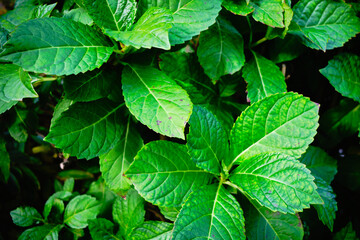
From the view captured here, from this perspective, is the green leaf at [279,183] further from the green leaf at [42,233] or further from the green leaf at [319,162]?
the green leaf at [42,233]

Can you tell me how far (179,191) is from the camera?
840 mm

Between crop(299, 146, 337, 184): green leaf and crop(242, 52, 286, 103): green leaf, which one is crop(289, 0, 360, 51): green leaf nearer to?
crop(242, 52, 286, 103): green leaf

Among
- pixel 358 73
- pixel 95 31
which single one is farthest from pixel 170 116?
pixel 358 73

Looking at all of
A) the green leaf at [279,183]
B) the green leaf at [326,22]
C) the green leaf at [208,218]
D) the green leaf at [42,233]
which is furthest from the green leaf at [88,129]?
the green leaf at [326,22]

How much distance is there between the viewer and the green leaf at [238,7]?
0.94 m

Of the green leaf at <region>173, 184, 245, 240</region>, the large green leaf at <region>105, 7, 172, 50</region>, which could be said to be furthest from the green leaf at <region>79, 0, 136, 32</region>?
the green leaf at <region>173, 184, 245, 240</region>

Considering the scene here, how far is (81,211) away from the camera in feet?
4.37

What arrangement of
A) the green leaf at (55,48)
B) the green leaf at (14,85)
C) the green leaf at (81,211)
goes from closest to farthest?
the green leaf at (55,48)
the green leaf at (14,85)
the green leaf at (81,211)

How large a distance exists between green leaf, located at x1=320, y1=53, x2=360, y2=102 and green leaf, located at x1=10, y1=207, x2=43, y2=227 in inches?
60.2

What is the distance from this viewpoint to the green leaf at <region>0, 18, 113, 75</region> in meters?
0.69

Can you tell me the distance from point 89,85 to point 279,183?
0.69 m

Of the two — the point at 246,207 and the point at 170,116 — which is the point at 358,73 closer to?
the point at 246,207

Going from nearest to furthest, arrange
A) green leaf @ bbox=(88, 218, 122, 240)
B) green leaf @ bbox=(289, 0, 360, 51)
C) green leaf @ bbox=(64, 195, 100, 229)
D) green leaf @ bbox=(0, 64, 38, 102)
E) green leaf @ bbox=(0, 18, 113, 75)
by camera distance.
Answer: green leaf @ bbox=(0, 18, 113, 75)
green leaf @ bbox=(0, 64, 38, 102)
green leaf @ bbox=(289, 0, 360, 51)
green leaf @ bbox=(88, 218, 122, 240)
green leaf @ bbox=(64, 195, 100, 229)

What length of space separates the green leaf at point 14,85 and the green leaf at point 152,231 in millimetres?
612
